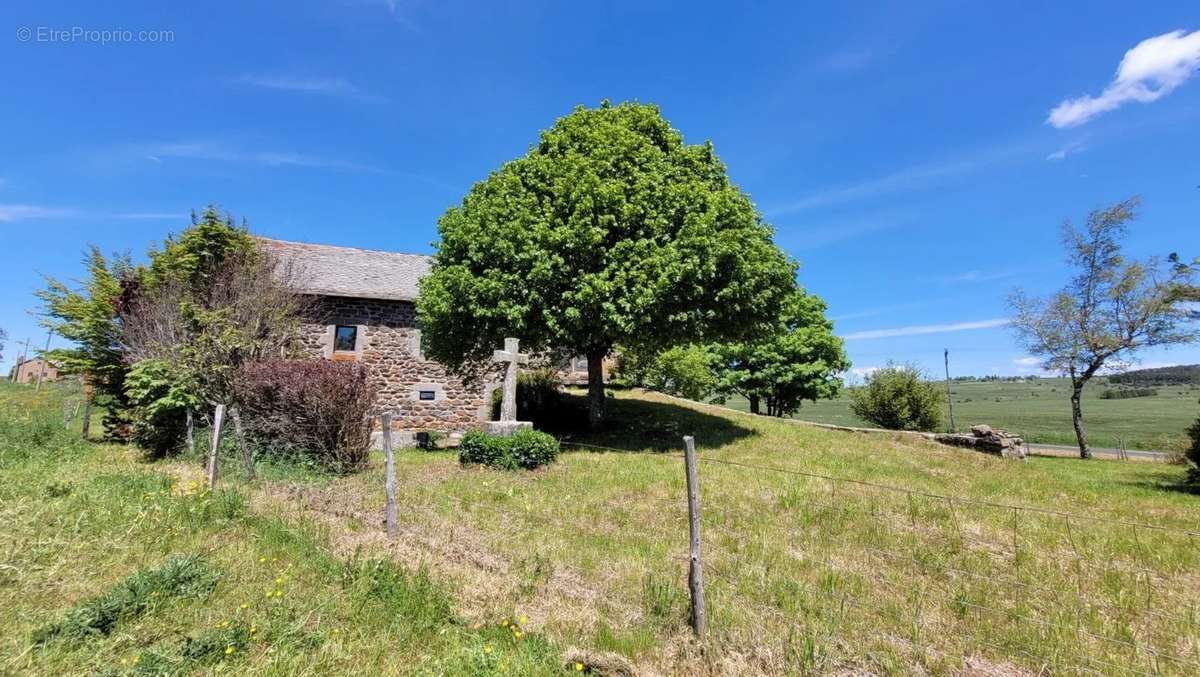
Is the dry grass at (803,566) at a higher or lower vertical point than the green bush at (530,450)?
lower

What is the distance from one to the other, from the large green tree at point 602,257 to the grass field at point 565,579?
559 cm

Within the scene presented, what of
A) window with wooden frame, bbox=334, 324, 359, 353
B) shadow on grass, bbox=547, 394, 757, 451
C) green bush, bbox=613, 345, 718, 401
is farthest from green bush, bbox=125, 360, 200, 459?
green bush, bbox=613, 345, 718, 401

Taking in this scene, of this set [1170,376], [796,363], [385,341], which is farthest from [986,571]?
[1170,376]

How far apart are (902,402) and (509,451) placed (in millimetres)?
26650

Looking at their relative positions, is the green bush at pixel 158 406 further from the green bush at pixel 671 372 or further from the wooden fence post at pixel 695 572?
the green bush at pixel 671 372

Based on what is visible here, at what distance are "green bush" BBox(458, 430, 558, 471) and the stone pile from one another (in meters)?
13.1

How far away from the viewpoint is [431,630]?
3986mm

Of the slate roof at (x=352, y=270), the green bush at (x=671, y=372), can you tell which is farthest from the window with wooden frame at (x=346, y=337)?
the green bush at (x=671, y=372)

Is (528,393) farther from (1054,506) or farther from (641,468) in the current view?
(1054,506)

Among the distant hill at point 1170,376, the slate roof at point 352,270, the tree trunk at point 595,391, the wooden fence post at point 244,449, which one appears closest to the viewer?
the wooden fence post at point 244,449

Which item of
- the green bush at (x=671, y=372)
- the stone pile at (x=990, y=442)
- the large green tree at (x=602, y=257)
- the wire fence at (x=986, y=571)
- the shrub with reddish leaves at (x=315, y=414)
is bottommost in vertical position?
the wire fence at (x=986, y=571)

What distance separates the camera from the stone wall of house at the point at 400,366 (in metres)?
19.1

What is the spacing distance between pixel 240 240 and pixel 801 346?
2876 cm

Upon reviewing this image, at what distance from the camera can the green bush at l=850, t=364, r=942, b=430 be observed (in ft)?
95.2
